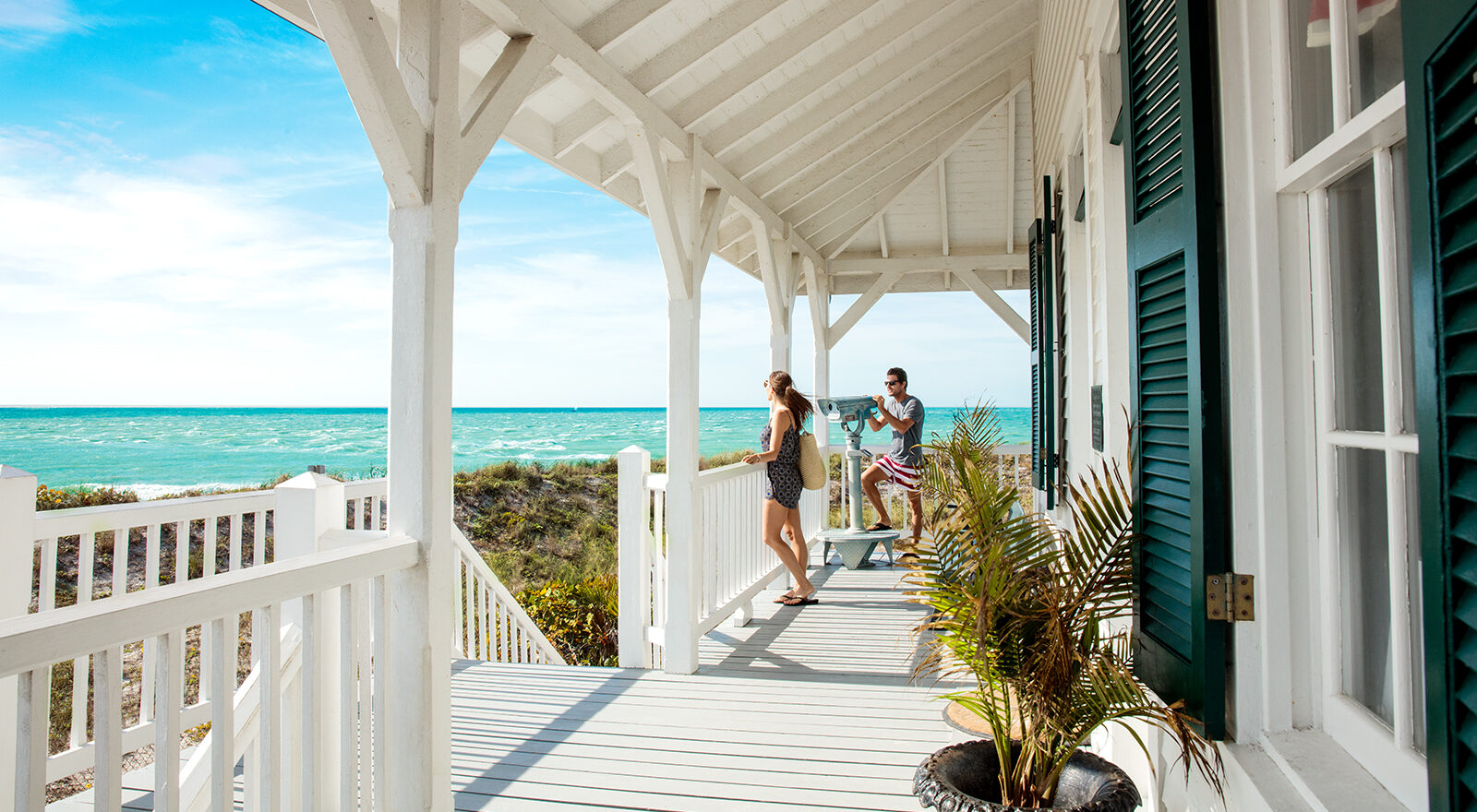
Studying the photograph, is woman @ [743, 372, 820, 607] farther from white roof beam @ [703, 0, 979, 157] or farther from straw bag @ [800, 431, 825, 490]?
white roof beam @ [703, 0, 979, 157]

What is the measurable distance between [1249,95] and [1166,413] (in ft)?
1.91

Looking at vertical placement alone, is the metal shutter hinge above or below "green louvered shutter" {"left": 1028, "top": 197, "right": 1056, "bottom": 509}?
below

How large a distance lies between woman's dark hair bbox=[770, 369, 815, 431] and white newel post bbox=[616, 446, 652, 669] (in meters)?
1.17

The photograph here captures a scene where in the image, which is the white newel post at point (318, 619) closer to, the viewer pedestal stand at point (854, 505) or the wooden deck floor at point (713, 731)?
the wooden deck floor at point (713, 731)

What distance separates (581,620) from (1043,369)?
176 inches

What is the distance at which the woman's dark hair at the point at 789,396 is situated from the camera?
16.8 feet

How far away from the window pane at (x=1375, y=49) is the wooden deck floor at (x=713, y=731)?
2.30m

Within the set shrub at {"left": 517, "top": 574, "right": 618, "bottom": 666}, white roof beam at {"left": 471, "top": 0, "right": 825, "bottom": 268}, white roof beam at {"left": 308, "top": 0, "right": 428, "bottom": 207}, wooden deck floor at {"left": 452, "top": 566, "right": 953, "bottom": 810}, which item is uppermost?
white roof beam at {"left": 471, "top": 0, "right": 825, "bottom": 268}

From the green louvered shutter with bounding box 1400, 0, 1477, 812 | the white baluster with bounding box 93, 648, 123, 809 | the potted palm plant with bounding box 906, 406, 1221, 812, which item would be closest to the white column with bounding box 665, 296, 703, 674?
the potted palm plant with bounding box 906, 406, 1221, 812

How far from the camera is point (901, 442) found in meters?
6.60

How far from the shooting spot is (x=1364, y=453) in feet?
3.97

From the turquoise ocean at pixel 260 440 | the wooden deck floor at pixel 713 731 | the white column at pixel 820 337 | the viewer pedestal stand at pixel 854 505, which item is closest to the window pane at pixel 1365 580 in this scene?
the wooden deck floor at pixel 713 731

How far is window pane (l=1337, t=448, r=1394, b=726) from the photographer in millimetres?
1161

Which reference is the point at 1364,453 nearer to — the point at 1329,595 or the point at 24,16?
the point at 1329,595
